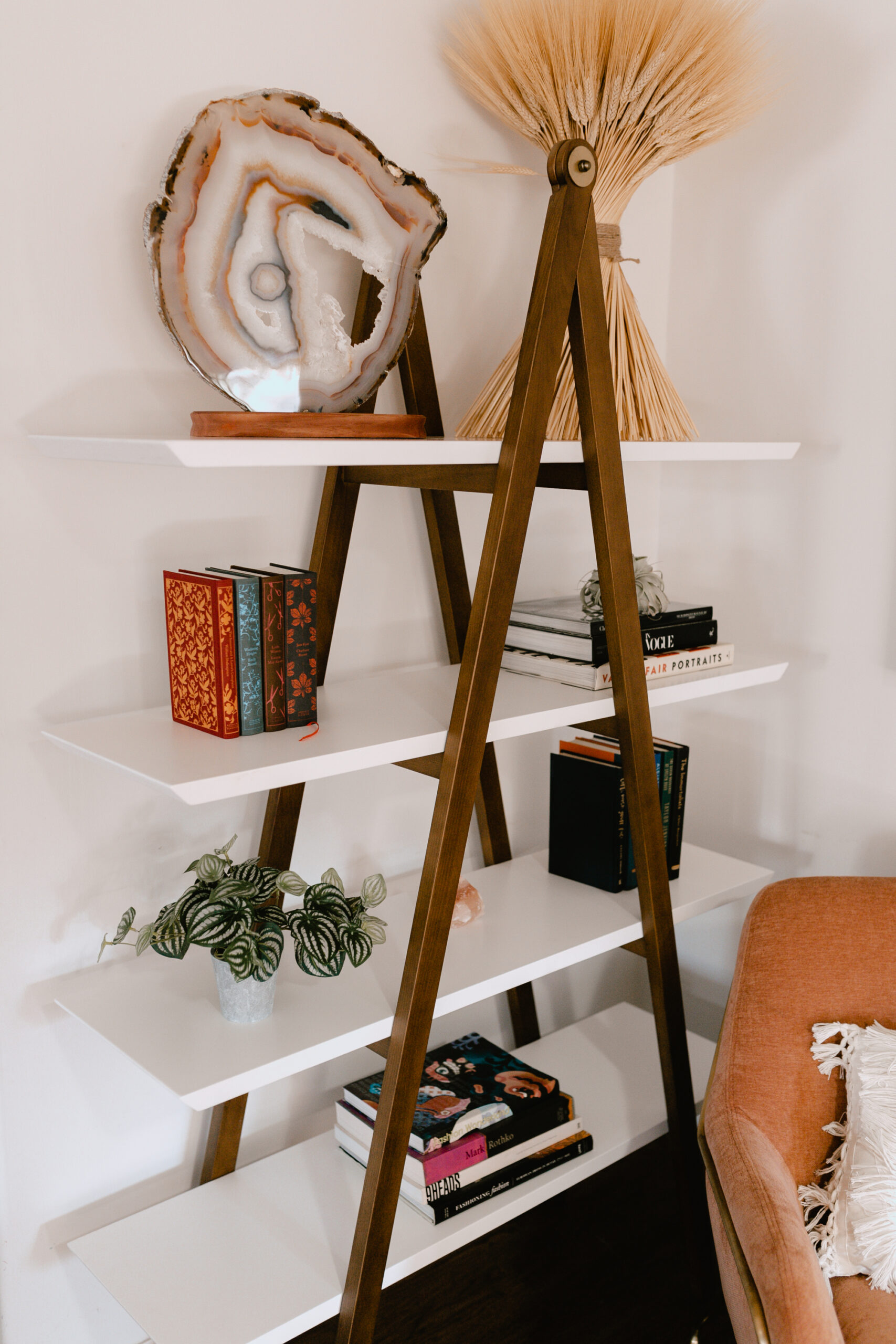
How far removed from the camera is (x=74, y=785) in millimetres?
1310

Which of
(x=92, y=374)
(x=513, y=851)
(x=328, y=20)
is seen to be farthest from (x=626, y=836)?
(x=328, y=20)

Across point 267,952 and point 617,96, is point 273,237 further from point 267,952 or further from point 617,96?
point 267,952

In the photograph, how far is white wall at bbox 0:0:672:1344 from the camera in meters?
1.20

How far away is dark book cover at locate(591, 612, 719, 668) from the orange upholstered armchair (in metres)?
0.36

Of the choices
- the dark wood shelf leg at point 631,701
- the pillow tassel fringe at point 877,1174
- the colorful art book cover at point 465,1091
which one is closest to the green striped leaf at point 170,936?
the colorful art book cover at point 465,1091

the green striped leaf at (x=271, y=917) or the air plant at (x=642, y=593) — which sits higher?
the air plant at (x=642, y=593)

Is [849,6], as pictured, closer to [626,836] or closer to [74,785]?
[626,836]

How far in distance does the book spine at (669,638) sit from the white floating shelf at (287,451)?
259 mm

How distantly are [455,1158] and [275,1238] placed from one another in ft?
0.80

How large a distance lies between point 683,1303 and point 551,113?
1.68m

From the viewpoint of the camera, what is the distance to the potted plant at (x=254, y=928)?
3.88 feet

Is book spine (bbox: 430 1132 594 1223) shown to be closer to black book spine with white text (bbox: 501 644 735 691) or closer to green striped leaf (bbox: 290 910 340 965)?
green striped leaf (bbox: 290 910 340 965)

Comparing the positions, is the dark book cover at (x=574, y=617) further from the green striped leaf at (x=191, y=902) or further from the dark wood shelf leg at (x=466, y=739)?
the green striped leaf at (x=191, y=902)

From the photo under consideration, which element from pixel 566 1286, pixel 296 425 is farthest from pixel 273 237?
pixel 566 1286
